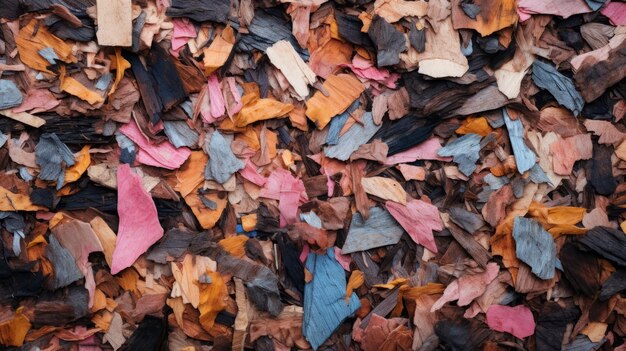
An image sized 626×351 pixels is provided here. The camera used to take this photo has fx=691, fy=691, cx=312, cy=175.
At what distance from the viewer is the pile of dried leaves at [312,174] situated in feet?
4.84

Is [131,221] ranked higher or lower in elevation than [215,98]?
lower

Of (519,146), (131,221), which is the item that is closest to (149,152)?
(131,221)

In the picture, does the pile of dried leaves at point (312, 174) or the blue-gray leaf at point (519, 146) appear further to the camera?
the blue-gray leaf at point (519, 146)

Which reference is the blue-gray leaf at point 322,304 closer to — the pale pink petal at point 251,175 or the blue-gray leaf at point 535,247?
the pale pink petal at point 251,175

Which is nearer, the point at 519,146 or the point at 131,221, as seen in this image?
the point at 131,221

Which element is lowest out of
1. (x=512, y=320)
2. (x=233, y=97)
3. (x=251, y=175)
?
(x=512, y=320)

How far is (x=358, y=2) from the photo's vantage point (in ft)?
5.29

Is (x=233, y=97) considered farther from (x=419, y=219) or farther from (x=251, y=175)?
(x=419, y=219)

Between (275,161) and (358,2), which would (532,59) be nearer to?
(358,2)

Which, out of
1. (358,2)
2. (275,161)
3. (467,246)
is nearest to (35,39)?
(275,161)

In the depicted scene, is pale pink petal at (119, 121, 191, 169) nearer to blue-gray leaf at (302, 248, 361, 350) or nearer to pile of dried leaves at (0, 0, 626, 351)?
pile of dried leaves at (0, 0, 626, 351)

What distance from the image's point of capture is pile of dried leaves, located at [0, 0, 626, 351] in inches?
58.1

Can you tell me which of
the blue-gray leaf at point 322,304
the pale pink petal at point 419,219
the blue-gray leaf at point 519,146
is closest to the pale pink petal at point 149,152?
the blue-gray leaf at point 322,304

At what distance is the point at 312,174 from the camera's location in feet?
5.24
